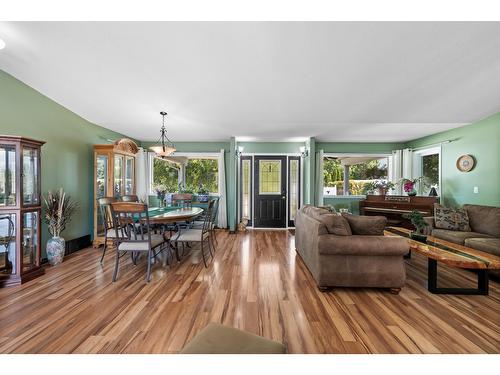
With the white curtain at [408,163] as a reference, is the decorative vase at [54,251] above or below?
below

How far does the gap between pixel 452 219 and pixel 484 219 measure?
370mm

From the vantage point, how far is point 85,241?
4.03m

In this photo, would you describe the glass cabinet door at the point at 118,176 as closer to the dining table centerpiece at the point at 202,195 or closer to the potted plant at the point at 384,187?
the dining table centerpiece at the point at 202,195

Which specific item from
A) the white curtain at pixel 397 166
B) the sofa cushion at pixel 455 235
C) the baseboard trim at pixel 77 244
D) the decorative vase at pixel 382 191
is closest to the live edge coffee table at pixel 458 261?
the sofa cushion at pixel 455 235

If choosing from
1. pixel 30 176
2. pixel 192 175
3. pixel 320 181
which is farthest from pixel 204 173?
pixel 30 176

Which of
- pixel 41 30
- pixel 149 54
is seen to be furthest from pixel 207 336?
pixel 41 30

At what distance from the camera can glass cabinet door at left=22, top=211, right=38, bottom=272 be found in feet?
8.69

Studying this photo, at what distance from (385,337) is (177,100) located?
139 inches

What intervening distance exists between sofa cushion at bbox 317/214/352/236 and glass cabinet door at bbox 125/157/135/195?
169 inches

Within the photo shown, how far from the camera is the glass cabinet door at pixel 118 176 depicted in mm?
4301

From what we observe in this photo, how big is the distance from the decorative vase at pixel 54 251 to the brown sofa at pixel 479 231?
5798 millimetres

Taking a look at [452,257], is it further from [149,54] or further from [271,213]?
[271,213]

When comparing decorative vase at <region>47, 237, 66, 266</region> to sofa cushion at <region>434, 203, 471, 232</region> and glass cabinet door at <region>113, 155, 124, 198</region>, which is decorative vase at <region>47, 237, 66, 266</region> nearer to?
glass cabinet door at <region>113, 155, 124, 198</region>

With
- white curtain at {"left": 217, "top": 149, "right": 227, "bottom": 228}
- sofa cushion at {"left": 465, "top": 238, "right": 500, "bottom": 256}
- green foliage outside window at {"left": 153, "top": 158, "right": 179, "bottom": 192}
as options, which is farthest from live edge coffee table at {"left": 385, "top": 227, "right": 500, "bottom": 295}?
green foliage outside window at {"left": 153, "top": 158, "right": 179, "bottom": 192}
